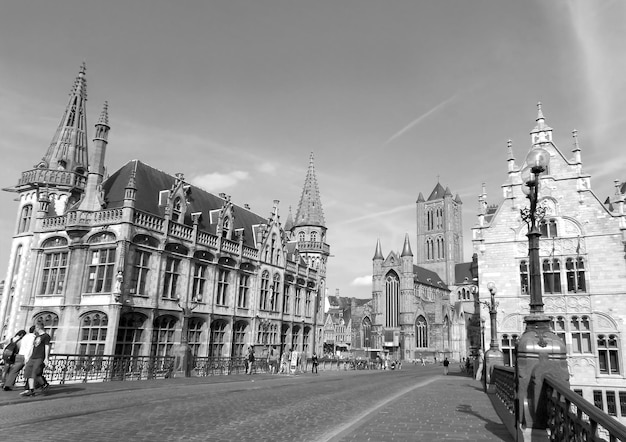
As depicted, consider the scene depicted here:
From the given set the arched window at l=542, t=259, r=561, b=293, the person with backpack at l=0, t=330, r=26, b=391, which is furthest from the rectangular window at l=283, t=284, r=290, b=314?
the person with backpack at l=0, t=330, r=26, b=391

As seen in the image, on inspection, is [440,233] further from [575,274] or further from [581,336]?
[581,336]

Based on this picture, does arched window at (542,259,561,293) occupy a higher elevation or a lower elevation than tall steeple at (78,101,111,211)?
lower

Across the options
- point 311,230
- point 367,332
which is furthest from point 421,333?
point 311,230

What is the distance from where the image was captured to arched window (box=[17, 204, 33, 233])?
32844mm

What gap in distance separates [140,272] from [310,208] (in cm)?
3423

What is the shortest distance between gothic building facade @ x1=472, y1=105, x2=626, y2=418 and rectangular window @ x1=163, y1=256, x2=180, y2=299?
21.3 metres

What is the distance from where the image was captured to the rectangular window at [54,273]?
2677 centimetres

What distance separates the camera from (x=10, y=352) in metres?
15.7

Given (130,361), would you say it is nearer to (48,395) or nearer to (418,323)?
(48,395)

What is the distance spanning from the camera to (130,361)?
76.3 feet

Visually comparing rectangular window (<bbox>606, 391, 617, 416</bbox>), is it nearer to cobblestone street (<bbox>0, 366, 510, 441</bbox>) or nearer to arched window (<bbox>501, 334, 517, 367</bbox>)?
arched window (<bbox>501, 334, 517, 367</bbox>)

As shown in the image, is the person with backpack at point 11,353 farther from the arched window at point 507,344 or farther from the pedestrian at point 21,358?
the arched window at point 507,344

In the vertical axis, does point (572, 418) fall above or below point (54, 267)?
below

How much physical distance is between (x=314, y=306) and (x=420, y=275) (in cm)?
5516
